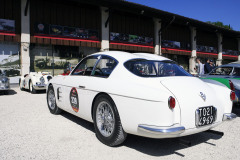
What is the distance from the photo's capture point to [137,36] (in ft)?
67.2

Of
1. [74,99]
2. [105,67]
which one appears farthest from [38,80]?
[105,67]

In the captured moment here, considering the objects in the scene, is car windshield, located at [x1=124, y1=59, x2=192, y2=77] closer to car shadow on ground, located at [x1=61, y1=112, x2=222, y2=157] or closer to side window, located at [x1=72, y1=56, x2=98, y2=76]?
side window, located at [x1=72, y1=56, x2=98, y2=76]

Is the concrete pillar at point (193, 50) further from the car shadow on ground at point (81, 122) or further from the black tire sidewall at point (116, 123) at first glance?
the black tire sidewall at point (116, 123)

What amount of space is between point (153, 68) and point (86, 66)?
62.5 inches

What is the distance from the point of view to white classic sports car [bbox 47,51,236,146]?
8.36ft

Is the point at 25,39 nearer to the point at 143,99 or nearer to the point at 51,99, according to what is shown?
the point at 51,99

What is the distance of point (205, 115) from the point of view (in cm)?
283

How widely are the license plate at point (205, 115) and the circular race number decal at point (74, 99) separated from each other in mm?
2259

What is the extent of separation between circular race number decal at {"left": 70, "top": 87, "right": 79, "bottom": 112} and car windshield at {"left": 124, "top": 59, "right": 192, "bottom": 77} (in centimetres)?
134

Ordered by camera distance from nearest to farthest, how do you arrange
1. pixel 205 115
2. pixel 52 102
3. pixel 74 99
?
pixel 205 115, pixel 74 99, pixel 52 102

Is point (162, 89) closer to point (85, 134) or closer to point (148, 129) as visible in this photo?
point (148, 129)

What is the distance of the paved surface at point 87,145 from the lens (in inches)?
112

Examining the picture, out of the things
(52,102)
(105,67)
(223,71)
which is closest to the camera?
(105,67)

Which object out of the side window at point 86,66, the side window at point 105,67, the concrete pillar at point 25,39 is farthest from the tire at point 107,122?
the concrete pillar at point 25,39
